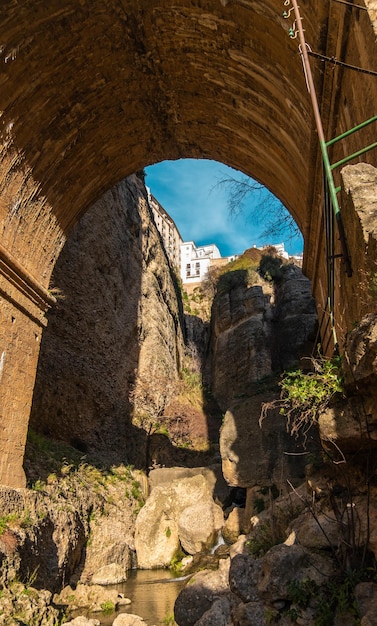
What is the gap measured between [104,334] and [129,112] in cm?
1160

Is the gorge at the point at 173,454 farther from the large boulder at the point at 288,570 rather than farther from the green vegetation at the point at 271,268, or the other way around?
the green vegetation at the point at 271,268

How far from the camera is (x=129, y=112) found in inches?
377

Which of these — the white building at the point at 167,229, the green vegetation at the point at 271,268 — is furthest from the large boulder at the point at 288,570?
the white building at the point at 167,229

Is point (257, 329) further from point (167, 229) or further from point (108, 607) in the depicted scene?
point (167, 229)

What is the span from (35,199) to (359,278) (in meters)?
7.48

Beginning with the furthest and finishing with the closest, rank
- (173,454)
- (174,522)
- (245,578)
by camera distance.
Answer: (173,454)
(174,522)
(245,578)

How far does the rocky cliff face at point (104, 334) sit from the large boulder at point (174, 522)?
12.7 feet

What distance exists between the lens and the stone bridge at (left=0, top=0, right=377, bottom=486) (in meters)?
6.51

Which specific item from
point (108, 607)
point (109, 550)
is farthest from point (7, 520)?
point (109, 550)

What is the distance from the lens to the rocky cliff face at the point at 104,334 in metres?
16.6

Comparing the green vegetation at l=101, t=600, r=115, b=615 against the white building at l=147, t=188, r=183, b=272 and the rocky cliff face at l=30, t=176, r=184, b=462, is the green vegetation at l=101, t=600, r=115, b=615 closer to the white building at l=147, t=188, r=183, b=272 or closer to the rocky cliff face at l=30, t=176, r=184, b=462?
the rocky cliff face at l=30, t=176, r=184, b=462

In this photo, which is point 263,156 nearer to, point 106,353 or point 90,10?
point 90,10

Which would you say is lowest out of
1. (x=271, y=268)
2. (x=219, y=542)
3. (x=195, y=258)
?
(x=219, y=542)

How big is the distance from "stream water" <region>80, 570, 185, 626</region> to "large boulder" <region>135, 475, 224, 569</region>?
2.20ft
